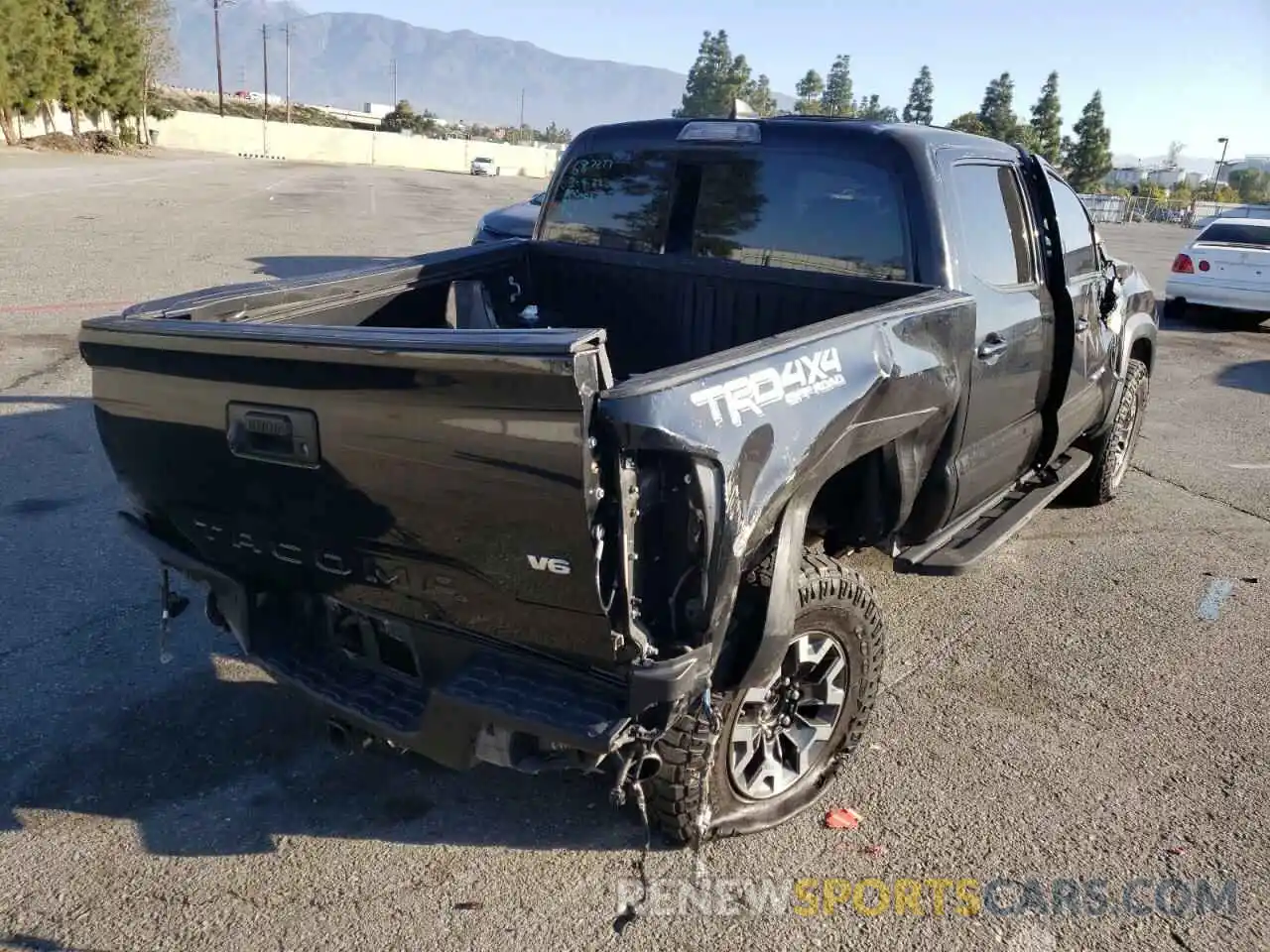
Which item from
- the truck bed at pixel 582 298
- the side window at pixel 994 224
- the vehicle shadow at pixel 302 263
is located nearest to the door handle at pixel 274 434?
the truck bed at pixel 582 298

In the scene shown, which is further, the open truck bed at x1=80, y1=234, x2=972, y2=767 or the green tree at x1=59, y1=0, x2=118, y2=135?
the green tree at x1=59, y1=0, x2=118, y2=135

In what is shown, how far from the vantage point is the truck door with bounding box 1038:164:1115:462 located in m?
4.77

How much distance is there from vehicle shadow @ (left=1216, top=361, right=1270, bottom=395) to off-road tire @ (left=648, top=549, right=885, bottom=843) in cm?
890

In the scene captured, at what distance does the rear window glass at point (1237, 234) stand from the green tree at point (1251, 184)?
7979 cm

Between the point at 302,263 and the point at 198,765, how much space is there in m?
12.8

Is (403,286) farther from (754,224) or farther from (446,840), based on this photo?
(446,840)

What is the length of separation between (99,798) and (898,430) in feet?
9.19

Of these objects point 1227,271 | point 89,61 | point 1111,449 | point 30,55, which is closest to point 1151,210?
point 1227,271

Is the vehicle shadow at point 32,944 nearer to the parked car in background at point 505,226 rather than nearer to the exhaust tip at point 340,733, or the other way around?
the exhaust tip at point 340,733

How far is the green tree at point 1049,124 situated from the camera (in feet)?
274

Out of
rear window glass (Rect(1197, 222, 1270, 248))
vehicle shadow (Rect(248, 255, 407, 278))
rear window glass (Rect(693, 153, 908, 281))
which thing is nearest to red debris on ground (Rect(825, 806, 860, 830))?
rear window glass (Rect(693, 153, 908, 281))

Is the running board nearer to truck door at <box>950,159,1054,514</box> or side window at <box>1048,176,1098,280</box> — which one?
truck door at <box>950,159,1054,514</box>

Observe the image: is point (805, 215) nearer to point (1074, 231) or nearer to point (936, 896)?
point (1074, 231)

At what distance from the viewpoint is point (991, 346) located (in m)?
3.99
